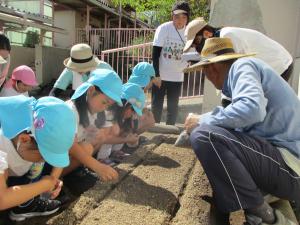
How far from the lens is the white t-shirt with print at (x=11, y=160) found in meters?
1.75

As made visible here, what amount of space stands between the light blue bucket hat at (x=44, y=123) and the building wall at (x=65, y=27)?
44.5 ft

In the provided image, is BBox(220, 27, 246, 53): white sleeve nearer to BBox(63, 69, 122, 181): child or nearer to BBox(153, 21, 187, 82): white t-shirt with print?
BBox(63, 69, 122, 181): child

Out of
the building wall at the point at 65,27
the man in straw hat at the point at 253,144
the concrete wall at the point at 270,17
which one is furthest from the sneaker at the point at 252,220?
the building wall at the point at 65,27

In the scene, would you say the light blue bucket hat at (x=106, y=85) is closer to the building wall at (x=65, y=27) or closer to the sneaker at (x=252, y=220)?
the sneaker at (x=252, y=220)

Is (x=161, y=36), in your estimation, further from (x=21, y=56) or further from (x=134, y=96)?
(x=21, y=56)

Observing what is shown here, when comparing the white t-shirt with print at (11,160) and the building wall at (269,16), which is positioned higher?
the building wall at (269,16)

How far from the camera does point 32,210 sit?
7.18ft

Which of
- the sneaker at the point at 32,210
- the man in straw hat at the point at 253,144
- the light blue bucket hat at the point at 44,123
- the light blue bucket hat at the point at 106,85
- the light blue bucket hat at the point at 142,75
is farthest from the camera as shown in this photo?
the light blue bucket hat at the point at 142,75

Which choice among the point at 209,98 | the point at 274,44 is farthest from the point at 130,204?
the point at 209,98

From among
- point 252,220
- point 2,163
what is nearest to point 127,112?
point 252,220

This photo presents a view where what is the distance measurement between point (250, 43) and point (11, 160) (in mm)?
2073

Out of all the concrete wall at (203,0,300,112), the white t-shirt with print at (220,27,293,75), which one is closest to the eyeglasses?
the white t-shirt with print at (220,27,293,75)

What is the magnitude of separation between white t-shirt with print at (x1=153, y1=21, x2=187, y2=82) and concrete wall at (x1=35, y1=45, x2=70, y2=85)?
768 cm

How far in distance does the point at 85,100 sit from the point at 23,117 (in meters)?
0.93
